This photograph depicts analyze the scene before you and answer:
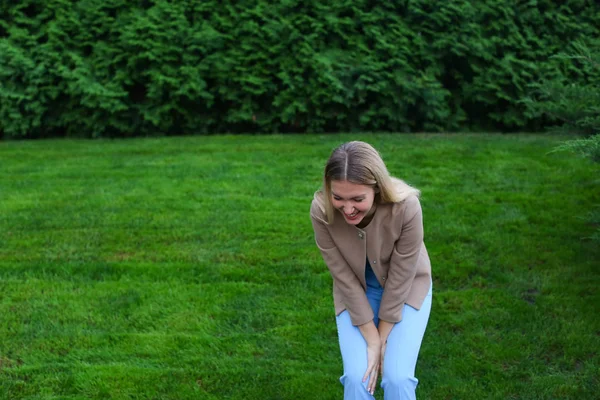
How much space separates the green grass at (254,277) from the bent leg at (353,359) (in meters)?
0.79

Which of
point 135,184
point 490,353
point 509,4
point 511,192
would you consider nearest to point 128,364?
point 490,353

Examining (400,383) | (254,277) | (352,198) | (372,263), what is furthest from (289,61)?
(400,383)

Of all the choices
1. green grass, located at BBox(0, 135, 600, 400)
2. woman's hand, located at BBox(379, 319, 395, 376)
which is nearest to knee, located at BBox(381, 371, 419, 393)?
woman's hand, located at BBox(379, 319, 395, 376)

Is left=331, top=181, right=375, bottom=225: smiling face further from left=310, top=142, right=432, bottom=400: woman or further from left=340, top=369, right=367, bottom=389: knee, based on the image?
left=340, top=369, right=367, bottom=389: knee

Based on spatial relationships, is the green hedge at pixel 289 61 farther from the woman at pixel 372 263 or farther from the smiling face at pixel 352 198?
the smiling face at pixel 352 198

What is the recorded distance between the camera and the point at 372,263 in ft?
10.4

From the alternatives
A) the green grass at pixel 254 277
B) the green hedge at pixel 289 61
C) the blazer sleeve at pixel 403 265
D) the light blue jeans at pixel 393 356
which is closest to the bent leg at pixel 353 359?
the light blue jeans at pixel 393 356

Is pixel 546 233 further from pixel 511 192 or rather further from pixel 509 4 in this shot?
pixel 509 4

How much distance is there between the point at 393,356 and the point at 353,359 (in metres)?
0.17

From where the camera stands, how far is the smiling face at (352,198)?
2949 millimetres

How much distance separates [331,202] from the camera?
121 inches

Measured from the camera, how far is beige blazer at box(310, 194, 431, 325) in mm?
3092

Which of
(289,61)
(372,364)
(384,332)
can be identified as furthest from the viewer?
(289,61)

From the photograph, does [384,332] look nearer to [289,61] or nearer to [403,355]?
[403,355]
